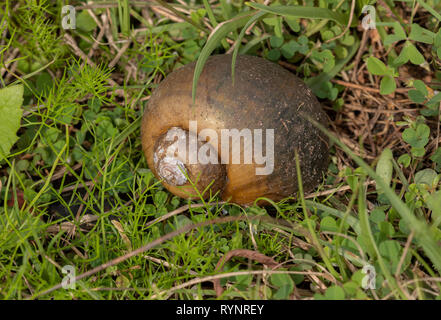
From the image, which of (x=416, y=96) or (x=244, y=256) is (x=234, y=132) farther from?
(x=416, y=96)

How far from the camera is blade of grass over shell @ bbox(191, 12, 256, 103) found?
2.11m

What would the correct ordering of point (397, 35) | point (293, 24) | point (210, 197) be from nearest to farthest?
point (210, 197)
point (397, 35)
point (293, 24)

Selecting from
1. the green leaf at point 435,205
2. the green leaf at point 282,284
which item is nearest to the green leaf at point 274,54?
the green leaf at point 435,205

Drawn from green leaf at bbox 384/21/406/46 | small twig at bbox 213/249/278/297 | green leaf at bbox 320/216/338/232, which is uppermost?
green leaf at bbox 384/21/406/46

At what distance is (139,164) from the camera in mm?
2646

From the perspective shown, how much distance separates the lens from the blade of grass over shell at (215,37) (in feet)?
6.93

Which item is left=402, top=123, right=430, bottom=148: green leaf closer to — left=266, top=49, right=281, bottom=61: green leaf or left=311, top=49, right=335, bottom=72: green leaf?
left=311, top=49, right=335, bottom=72: green leaf

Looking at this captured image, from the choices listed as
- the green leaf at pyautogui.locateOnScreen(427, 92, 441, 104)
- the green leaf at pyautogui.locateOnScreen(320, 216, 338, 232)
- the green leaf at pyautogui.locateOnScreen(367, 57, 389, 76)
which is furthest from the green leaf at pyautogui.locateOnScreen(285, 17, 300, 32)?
the green leaf at pyautogui.locateOnScreen(320, 216, 338, 232)

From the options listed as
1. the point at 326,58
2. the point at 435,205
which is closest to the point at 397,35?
the point at 326,58

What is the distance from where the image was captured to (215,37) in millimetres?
2266

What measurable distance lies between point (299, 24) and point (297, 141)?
98 cm

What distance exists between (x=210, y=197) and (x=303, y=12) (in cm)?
108

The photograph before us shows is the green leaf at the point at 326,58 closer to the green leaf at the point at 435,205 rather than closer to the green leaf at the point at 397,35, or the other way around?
the green leaf at the point at 397,35

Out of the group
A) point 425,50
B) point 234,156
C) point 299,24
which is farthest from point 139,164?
point 425,50
